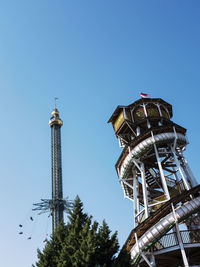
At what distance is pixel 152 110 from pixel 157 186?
9.31 m

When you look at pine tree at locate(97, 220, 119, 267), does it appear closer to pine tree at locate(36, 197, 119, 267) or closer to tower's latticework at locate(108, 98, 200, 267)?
pine tree at locate(36, 197, 119, 267)

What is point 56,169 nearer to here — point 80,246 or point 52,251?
point 52,251

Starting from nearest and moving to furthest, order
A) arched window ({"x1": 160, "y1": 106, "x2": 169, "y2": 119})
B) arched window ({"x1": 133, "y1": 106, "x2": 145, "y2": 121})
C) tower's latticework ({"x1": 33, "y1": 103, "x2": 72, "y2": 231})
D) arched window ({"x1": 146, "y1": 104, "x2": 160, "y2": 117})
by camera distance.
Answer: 1. arched window ({"x1": 146, "y1": 104, "x2": 160, "y2": 117})
2. arched window ({"x1": 133, "y1": 106, "x2": 145, "y2": 121})
3. arched window ({"x1": 160, "y1": 106, "x2": 169, "y2": 119})
4. tower's latticework ({"x1": 33, "y1": 103, "x2": 72, "y2": 231})

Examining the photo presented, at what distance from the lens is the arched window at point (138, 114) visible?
34.2 meters

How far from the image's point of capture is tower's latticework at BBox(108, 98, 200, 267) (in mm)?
21609

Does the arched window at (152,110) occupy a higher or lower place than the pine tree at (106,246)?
higher

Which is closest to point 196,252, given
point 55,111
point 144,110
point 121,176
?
point 121,176

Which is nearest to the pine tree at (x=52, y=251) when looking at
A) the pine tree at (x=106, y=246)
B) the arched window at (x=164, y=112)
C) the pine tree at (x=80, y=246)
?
the pine tree at (x=80, y=246)

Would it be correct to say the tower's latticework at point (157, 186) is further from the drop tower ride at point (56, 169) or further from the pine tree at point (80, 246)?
the drop tower ride at point (56, 169)

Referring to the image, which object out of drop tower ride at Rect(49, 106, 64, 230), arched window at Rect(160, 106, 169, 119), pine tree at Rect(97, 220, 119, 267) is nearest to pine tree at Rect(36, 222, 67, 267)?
pine tree at Rect(97, 220, 119, 267)

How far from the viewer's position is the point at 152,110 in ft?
114

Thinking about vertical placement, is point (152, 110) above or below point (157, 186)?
above

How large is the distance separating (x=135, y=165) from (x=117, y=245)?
559 inches

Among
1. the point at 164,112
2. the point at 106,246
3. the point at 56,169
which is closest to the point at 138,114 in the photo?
the point at 164,112
